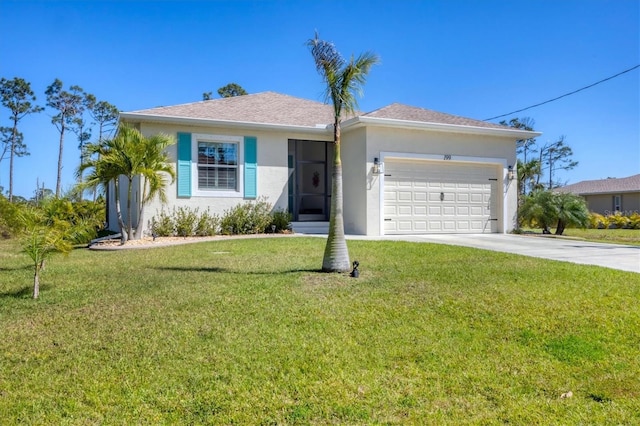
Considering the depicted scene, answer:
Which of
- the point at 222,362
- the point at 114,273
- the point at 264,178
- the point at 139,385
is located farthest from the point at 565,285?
the point at 264,178

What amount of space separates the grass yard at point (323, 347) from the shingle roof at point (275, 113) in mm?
7373

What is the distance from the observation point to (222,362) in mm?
3484

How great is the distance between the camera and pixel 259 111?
Answer: 14609 millimetres

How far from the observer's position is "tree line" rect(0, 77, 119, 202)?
105 feet

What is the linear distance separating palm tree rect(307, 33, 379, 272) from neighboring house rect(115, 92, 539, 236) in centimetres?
562

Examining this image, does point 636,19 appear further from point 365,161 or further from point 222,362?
point 222,362

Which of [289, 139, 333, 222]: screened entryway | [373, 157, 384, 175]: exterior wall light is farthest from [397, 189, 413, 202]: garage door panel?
[289, 139, 333, 222]: screened entryway

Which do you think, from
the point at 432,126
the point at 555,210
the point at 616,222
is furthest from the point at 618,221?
the point at 432,126

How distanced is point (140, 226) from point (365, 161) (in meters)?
6.61

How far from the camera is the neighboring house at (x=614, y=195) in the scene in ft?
98.3

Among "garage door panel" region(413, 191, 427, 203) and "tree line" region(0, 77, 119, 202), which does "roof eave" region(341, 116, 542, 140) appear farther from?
"tree line" region(0, 77, 119, 202)

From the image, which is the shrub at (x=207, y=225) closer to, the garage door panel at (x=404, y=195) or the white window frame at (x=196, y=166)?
the white window frame at (x=196, y=166)

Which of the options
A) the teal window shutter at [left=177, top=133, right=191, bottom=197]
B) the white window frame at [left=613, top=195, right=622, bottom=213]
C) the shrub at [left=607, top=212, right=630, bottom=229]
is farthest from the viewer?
the white window frame at [left=613, top=195, right=622, bottom=213]

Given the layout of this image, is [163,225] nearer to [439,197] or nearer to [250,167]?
[250,167]
